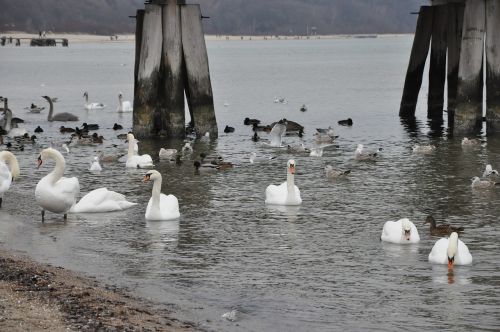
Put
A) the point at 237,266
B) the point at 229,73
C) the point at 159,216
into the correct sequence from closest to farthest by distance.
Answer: the point at 237,266 → the point at 159,216 → the point at 229,73

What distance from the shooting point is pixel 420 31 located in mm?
35812

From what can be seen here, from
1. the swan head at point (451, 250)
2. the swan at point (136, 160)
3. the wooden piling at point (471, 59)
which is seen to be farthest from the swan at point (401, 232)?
the wooden piling at point (471, 59)

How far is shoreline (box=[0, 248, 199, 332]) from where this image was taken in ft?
38.2

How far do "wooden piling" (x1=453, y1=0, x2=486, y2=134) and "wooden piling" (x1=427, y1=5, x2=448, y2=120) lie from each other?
216 inches

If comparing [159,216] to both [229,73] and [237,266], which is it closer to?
[237,266]

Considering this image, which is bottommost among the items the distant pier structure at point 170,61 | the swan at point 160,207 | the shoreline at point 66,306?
the shoreline at point 66,306

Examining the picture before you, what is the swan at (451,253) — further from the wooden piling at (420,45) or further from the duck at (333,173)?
the wooden piling at (420,45)

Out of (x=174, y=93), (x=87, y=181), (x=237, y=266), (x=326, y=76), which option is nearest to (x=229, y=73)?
(x=326, y=76)

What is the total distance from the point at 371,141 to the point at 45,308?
2110 centimetres

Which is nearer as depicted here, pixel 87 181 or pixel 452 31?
pixel 87 181

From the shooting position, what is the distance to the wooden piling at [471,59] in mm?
29844

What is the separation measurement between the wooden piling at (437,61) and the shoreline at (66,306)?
2314 centimetres

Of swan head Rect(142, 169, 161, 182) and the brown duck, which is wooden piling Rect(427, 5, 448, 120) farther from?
the brown duck

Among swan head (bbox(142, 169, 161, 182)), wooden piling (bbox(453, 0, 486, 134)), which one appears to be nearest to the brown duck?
swan head (bbox(142, 169, 161, 182))
